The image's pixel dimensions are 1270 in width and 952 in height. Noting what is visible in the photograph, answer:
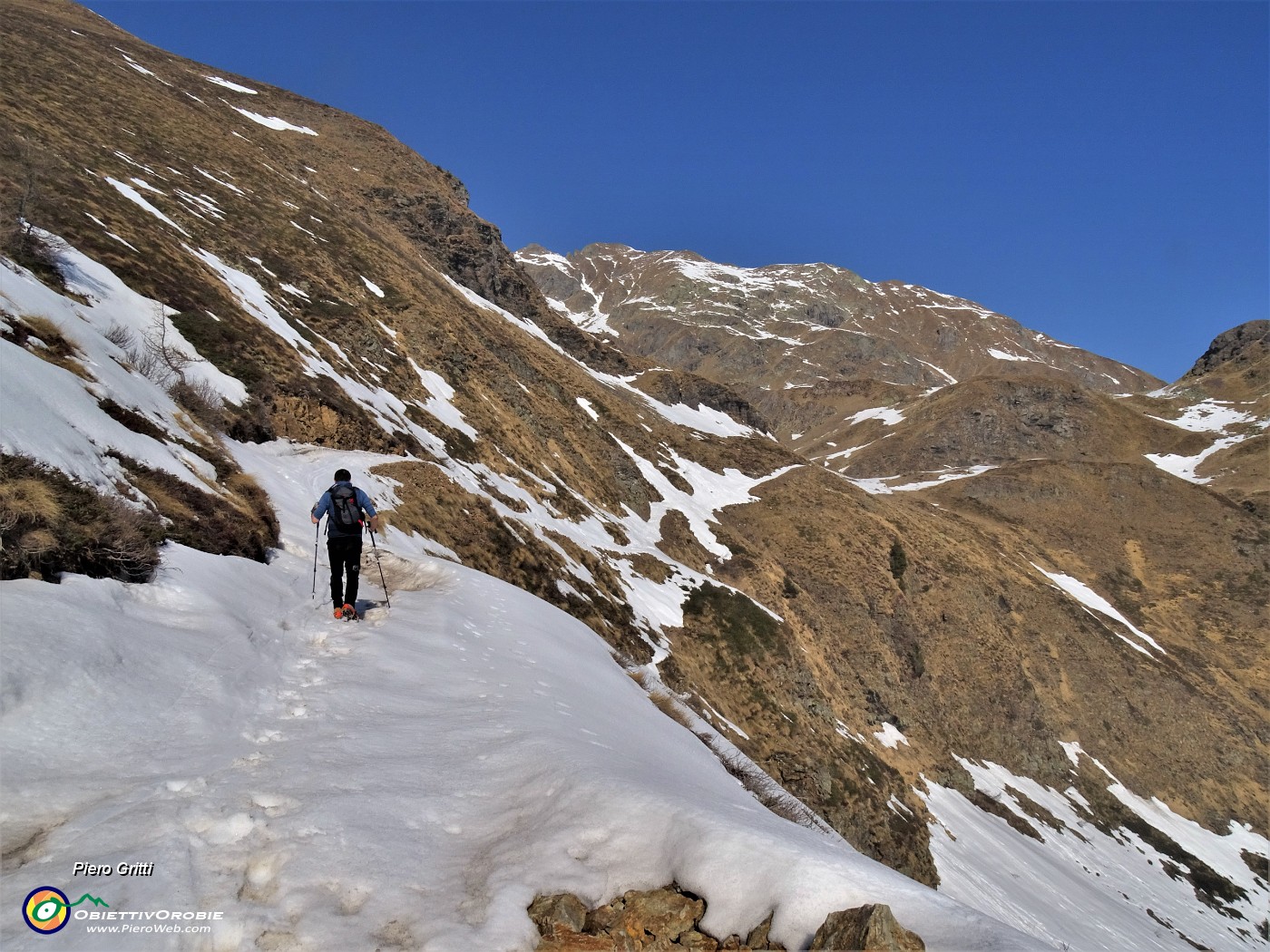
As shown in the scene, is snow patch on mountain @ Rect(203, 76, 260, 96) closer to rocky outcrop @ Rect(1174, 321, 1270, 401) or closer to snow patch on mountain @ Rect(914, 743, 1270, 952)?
snow patch on mountain @ Rect(914, 743, 1270, 952)

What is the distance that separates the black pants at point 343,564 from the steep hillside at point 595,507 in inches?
29.3

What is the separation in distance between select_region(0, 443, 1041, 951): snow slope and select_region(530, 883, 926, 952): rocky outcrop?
108 mm

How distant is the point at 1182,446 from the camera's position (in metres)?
117

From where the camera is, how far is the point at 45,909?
3135 millimetres

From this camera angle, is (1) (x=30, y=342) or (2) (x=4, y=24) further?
(2) (x=4, y=24)

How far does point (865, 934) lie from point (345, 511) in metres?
8.70

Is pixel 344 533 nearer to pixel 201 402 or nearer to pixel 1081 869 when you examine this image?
pixel 201 402

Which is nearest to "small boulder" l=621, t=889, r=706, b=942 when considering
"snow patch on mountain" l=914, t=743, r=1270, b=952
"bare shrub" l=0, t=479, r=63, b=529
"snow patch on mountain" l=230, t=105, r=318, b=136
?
"bare shrub" l=0, t=479, r=63, b=529

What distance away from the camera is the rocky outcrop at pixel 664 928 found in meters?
3.67

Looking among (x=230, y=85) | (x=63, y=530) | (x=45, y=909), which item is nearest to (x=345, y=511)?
(x=63, y=530)

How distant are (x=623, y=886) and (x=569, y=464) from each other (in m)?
37.7

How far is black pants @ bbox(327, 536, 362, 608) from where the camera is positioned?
9.40 m

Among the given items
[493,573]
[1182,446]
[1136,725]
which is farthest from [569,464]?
[1182,446]

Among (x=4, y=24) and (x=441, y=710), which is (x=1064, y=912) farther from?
(x=4, y=24)
